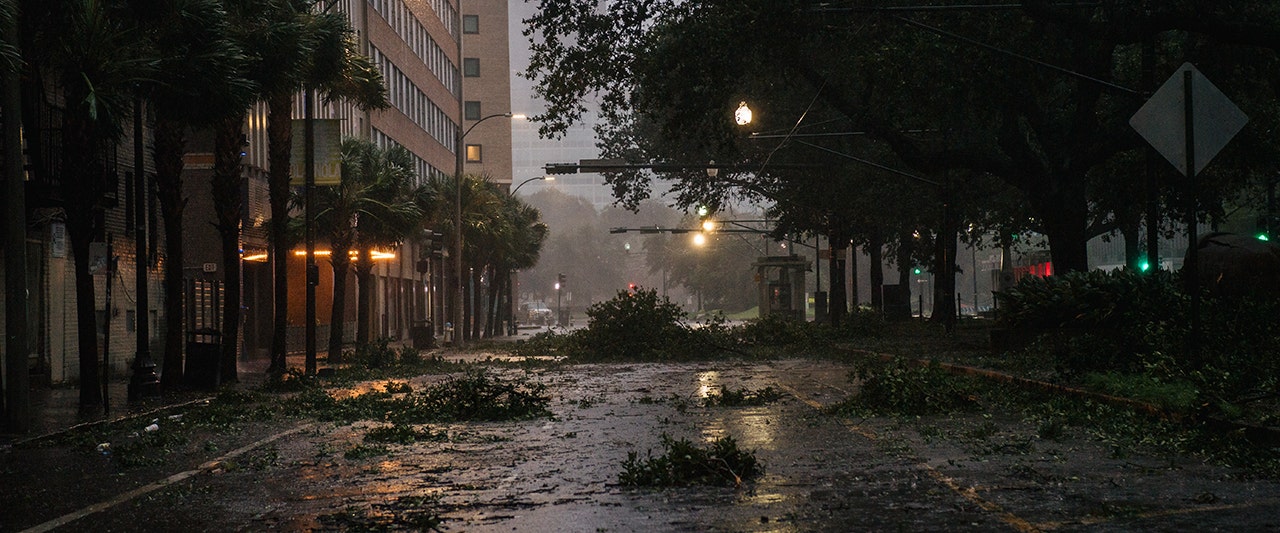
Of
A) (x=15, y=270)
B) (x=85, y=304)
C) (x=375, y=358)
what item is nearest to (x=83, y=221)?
(x=85, y=304)

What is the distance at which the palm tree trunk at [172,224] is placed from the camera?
2523cm

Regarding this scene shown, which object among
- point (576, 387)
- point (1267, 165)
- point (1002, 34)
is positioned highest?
point (1002, 34)

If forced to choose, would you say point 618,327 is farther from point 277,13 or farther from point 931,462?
point 931,462

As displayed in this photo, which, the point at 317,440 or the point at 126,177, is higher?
the point at 126,177

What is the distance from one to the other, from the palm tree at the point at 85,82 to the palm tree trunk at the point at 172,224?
2897 mm

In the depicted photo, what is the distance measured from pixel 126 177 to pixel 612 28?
12.4m

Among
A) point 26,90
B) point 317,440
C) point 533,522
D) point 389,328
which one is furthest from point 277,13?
point 389,328

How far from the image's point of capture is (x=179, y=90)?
21922 mm

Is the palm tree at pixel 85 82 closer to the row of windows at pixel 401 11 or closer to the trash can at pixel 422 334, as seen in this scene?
the trash can at pixel 422 334

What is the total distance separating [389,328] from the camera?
6569cm

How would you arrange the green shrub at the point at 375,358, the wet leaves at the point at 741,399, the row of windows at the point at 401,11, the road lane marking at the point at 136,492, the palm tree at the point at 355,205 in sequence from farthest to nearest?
the row of windows at the point at 401,11 < the palm tree at the point at 355,205 < the green shrub at the point at 375,358 < the wet leaves at the point at 741,399 < the road lane marking at the point at 136,492

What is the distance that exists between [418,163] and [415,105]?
2876mm

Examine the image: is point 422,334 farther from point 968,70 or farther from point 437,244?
point 968,70

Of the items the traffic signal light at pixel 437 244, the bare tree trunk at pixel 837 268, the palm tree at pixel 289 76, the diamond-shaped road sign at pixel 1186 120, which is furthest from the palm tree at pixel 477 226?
the diamond-shaped road sign at pixel 1186 120
